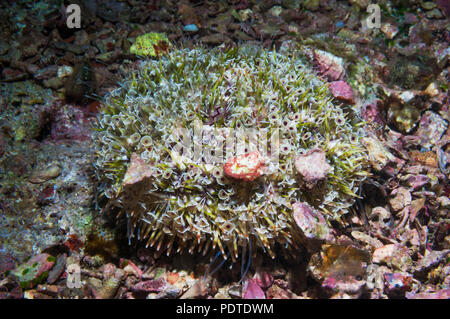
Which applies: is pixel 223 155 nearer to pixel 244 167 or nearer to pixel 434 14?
pixel 244 167

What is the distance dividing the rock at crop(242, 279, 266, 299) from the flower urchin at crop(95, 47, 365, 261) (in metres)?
0.41

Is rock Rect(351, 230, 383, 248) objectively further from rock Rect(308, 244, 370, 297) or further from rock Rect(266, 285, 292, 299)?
rock Rect(266, 285, 292, 299)

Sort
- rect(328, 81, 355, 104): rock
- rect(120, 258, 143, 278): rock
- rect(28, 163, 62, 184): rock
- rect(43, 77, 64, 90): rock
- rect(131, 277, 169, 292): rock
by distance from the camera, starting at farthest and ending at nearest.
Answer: rect(43, 77, 64, 90): rock < rect(28, 163, 62, 184): rock < rect(328, 81, 355, 104): rock < rect(120, 258, 143, 278): rock < rect(131, 277, 169, 292): rock

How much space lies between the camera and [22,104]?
14.4ft

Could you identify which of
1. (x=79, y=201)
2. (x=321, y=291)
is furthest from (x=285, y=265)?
(x=79, y=201)

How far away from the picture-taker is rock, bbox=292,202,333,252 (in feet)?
9.18

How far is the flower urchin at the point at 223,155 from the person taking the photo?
114 inches

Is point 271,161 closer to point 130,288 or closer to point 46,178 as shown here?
point 130,288

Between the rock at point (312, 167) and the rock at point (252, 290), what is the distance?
1293mm

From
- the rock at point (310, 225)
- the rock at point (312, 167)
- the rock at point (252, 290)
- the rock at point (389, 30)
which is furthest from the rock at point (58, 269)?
the rock at point (389, 30)

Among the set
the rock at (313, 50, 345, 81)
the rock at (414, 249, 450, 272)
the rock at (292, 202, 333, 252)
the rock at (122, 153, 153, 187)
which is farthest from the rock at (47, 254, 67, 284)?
the rock at (313, 50, 345, 81)

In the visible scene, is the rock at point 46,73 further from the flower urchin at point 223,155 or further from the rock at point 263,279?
the rock at point 263,279

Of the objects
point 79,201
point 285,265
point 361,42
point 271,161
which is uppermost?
point 361,42
